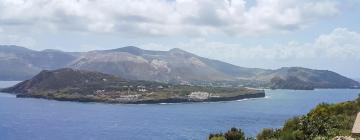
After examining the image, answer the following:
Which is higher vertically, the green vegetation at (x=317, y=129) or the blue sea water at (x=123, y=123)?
the green vegetation at (x=317, y=129)

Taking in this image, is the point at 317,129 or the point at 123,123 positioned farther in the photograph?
the point at 123,123

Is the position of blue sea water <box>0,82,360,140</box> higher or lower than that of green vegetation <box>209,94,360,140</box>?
lower

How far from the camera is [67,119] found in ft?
539

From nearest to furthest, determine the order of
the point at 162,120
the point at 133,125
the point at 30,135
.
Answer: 1. the point at 30,135
2. the point at 133,125
3. the point at 162,120

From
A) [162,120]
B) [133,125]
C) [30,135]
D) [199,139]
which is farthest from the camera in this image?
[162,120]

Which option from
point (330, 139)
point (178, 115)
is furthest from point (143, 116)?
point (330, 139)

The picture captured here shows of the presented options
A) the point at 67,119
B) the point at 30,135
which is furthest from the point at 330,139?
the point at 67,119

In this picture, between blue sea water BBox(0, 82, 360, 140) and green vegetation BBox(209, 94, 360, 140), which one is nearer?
green vegetation BBox(209, 94, 360, 140)

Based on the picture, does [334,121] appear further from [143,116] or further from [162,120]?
[143,116]

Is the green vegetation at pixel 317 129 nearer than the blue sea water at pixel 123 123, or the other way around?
the green vegetation at pixel 317 129

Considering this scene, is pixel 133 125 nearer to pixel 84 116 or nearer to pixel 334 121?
pixel 84 116

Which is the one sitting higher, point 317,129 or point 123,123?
point 317,129

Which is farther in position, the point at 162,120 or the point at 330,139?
the point at 162,120

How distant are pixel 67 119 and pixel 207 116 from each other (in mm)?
42261
